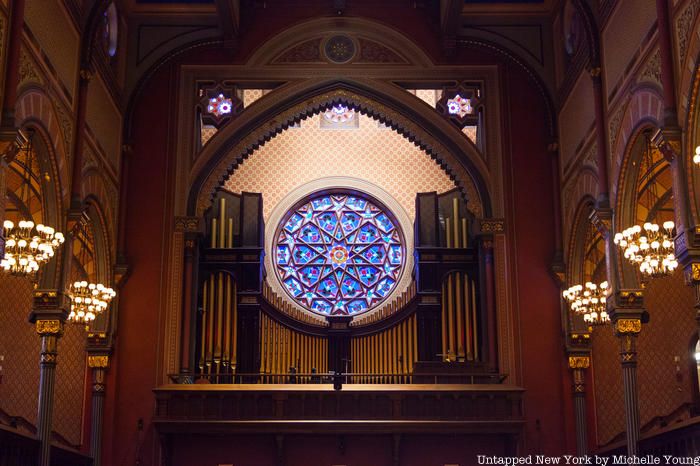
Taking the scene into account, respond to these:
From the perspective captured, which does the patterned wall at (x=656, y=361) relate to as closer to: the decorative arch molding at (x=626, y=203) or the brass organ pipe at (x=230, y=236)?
the decorative arch molding at (x=626, y=203)

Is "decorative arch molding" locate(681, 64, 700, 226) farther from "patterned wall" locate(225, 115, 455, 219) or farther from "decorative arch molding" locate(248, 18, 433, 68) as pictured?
"patterned wall" locate(225, 115, 455, 219)

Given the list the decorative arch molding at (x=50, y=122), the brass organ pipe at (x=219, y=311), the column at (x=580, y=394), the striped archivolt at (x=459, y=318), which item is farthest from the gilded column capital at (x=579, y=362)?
the decorative arch molding at (x=50, y=122)

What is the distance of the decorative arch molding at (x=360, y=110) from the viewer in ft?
76.3

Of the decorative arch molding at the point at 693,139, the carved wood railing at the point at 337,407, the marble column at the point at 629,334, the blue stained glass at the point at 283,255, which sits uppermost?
the blue stained glass at the point at 283,255

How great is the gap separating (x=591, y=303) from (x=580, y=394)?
265 cm

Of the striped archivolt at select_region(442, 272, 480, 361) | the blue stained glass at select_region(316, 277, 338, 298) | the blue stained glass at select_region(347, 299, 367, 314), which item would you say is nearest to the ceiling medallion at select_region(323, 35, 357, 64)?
the striped archivolt at select_region(442, 272, 480, 361)

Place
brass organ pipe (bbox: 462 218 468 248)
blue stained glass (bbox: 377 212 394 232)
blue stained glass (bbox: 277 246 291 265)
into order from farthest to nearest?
blue stained glass (bbox: 377 212 394 232), blue stained glass (bbox: 277 246 291 265), brass organ pipe (bbox: 462 218 468 248)

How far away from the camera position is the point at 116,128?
22672mm

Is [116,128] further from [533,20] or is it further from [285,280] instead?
[533,20]

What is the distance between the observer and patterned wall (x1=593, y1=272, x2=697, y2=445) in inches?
830

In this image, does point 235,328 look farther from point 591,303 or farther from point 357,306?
point 591,303

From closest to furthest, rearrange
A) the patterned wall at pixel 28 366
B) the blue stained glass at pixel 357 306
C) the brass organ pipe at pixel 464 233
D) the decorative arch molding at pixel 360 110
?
the patterned wall at pixel 28 366 → the decorative arch molding at pixel 360 110 → the brass organ pipe at pixel 464 233 → the blue stained glass at pixel 357 306

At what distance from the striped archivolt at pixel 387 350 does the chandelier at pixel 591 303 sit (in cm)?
495

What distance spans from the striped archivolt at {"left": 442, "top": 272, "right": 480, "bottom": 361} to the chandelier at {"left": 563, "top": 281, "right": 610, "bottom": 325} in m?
3.59
